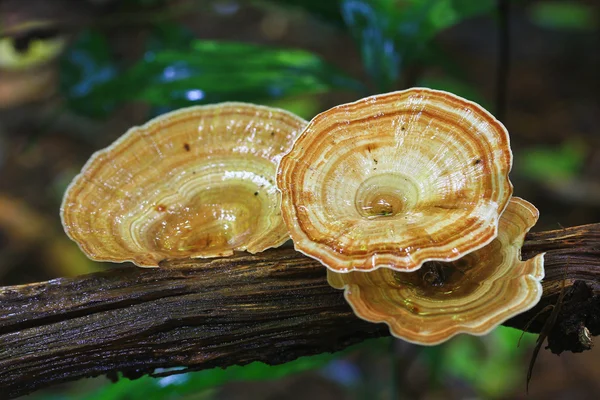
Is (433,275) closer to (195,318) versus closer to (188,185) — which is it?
(195,318)

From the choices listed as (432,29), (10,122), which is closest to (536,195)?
(432,29)

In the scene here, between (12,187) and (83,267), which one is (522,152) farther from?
(12,187)

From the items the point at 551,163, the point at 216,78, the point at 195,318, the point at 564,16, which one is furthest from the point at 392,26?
the point at 564,16

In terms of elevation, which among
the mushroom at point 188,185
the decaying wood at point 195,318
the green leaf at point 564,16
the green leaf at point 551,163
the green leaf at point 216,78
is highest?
the green leaf at point 216,78

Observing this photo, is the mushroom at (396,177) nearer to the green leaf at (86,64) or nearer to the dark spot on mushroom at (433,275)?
the dark spot on mushroom at (433,275)

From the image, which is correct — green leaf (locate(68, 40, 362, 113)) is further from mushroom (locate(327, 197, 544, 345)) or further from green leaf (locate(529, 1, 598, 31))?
green leaf (locate(529, 1, 598, 31))

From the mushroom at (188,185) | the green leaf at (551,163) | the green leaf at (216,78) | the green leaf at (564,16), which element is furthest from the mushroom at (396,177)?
the green leaf at (564,16)

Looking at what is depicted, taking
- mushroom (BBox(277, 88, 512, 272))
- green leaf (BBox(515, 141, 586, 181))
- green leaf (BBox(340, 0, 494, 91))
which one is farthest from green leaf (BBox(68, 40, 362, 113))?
green leaf (BBox(515, 141, 586, 181))
